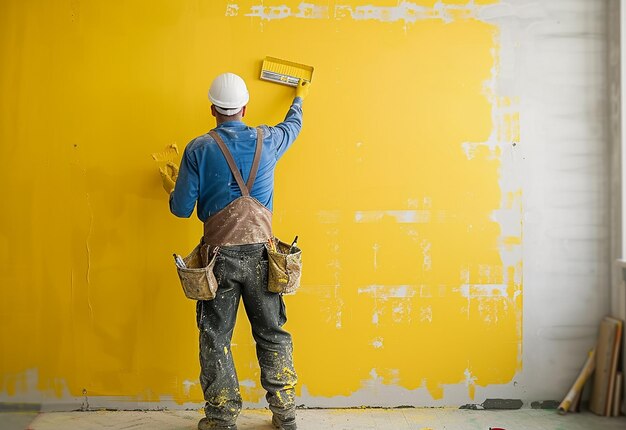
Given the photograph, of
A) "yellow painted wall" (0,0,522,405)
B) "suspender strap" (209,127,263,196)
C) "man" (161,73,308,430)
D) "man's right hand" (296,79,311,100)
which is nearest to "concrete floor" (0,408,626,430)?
"yellow painted wall" (0,0,522,405)

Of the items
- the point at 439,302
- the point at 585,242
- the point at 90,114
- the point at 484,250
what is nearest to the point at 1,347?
the point at 90,114

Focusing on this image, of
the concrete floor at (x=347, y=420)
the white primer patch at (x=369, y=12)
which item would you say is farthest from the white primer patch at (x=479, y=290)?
the white primer patch at (x=369, y=12)

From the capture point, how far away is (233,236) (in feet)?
9.35

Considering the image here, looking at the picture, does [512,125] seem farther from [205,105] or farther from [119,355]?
[119,355]

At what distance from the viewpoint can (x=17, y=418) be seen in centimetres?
318

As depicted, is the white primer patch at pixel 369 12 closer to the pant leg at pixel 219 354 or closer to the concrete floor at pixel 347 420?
the pant leg at pixel 219 354

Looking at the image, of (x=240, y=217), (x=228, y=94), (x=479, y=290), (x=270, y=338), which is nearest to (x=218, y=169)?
(x=240, y=217)

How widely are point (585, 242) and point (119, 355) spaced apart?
2462 millimetres

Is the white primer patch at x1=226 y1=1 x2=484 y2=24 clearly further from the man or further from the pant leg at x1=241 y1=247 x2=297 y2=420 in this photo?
the pant leg at x1=241 y1=247 x2=297 y2=420

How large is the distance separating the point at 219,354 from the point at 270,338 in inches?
9.5

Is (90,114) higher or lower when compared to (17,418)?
higher

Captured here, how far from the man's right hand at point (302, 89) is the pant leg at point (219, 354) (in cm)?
99

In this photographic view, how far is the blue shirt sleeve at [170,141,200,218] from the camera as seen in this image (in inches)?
111

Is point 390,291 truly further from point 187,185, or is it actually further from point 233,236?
point 187,185
